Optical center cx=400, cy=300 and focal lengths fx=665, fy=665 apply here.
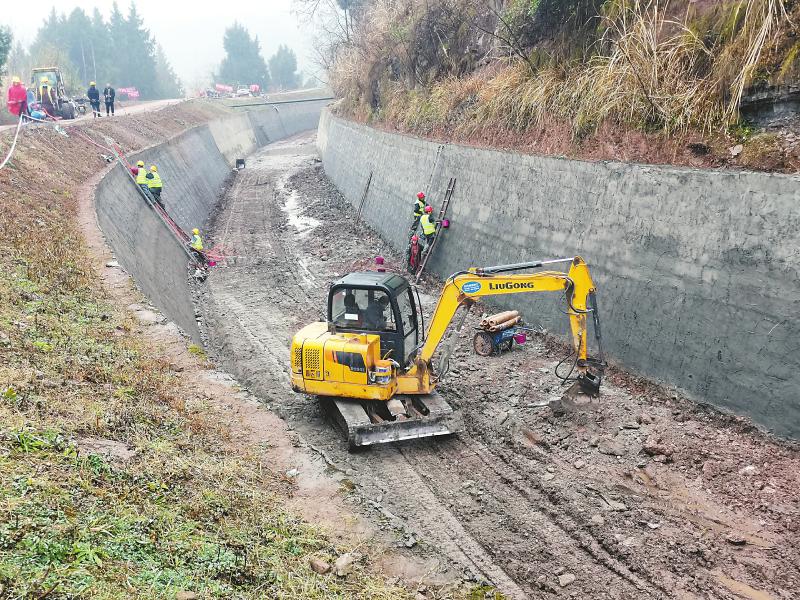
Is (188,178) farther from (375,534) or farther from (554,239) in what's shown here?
(375,534)

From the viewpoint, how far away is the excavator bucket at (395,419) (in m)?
9.54

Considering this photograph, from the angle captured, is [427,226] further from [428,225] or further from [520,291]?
[520,291]

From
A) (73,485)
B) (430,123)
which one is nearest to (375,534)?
(73,485)

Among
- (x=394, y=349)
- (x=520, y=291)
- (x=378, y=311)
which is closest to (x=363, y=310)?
(x=378, y=311)

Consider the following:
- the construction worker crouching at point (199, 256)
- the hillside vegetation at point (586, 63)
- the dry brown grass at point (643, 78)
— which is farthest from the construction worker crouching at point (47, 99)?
the dry brown grass at point (643, 78)

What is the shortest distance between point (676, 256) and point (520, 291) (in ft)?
9.65

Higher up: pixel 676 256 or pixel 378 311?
pixel 676 256

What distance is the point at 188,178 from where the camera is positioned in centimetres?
3041

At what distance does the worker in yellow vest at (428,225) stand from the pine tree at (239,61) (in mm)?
90078

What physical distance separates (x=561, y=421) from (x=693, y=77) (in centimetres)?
644

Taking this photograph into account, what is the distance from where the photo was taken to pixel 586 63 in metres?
14.5

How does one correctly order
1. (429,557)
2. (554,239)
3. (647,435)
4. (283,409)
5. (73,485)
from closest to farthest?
1. (73,485)
2. (429,557)
3. (647,435)
4. (283,409)
5. (554,239)

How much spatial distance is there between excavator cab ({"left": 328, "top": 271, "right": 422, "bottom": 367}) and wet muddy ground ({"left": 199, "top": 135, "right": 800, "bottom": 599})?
1524 mm

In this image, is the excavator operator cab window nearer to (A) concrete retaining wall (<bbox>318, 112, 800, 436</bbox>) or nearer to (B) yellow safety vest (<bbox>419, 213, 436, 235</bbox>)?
(A) concrete retaining wall (<bbox>318, 112, 800, 436</bbox>)
